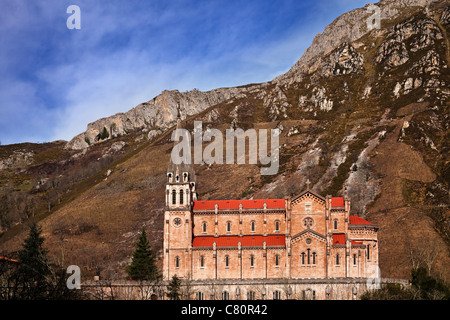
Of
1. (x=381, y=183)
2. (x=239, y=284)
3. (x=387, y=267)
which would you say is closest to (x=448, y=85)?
(x=381, y=183)

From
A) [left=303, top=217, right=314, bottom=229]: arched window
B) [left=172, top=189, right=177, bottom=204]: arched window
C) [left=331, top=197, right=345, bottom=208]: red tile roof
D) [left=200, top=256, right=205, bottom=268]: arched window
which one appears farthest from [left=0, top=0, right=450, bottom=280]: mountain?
[left=200, top=256, right=205, bottom=268]: arched window

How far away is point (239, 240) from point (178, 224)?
10.8 meters

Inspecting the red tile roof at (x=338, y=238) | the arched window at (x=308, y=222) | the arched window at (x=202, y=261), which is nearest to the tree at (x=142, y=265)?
the arched window at (x=202, y=261)

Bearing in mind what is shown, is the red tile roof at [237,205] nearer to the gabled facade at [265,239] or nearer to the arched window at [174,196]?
the gabled facade at [265,239]

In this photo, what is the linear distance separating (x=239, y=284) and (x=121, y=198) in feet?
334

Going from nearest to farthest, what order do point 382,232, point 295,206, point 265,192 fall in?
point 295,206
point 382,232
point 265,192

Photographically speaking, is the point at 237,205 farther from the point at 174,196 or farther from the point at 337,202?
the point at 337,202

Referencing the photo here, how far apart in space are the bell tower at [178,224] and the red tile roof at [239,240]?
8.07 feet

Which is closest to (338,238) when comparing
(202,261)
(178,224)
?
(202,261)

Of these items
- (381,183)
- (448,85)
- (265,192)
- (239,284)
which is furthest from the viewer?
(448,85)

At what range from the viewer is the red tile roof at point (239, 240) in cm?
7644

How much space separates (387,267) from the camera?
92.7m
